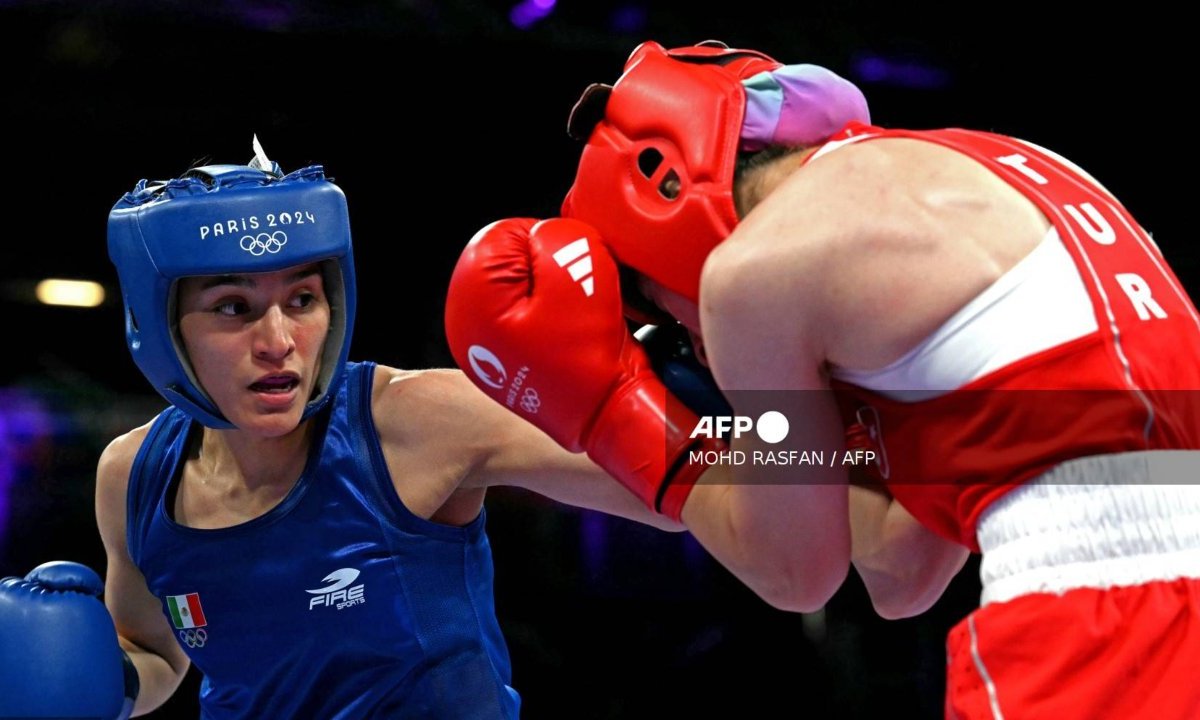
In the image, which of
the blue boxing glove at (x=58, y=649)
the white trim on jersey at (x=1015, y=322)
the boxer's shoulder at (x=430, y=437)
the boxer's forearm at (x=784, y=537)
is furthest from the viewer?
the boxer's shoulder at (x=430, y=437)

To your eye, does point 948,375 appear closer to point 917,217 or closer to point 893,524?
point 917,217

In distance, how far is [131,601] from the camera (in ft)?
8.71

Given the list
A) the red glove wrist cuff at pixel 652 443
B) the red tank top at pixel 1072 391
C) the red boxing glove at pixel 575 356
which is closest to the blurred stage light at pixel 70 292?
the red boxing glove at pixel 575 356

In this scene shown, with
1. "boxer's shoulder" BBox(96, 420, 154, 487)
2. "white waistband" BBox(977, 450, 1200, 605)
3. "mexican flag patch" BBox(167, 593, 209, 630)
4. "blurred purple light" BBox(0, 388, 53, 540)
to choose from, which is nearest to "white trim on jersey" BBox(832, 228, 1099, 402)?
"white waistband" BBox(977, 450, 1200, 605)

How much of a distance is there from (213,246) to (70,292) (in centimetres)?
234

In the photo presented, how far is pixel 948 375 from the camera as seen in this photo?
147cm

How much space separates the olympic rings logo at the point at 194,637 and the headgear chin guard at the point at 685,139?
116cm

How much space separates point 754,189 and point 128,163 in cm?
325

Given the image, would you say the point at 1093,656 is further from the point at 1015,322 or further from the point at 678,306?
the point at 678,306

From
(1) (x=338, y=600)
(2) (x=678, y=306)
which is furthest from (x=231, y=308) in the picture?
(2) (x=678, y=306)

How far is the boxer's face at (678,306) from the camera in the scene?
1.80 meters

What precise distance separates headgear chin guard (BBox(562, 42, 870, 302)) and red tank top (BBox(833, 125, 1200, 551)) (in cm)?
21

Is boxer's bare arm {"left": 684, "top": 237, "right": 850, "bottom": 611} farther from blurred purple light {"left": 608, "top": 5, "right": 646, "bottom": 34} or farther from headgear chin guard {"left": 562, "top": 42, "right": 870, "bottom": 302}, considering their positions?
blurred purple light {"left": 608, "top": 5, "right": 646, "bottom": 34}

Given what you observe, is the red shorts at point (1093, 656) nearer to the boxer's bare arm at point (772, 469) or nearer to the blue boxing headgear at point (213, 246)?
the boxer's bare arm at point (772, 469)
